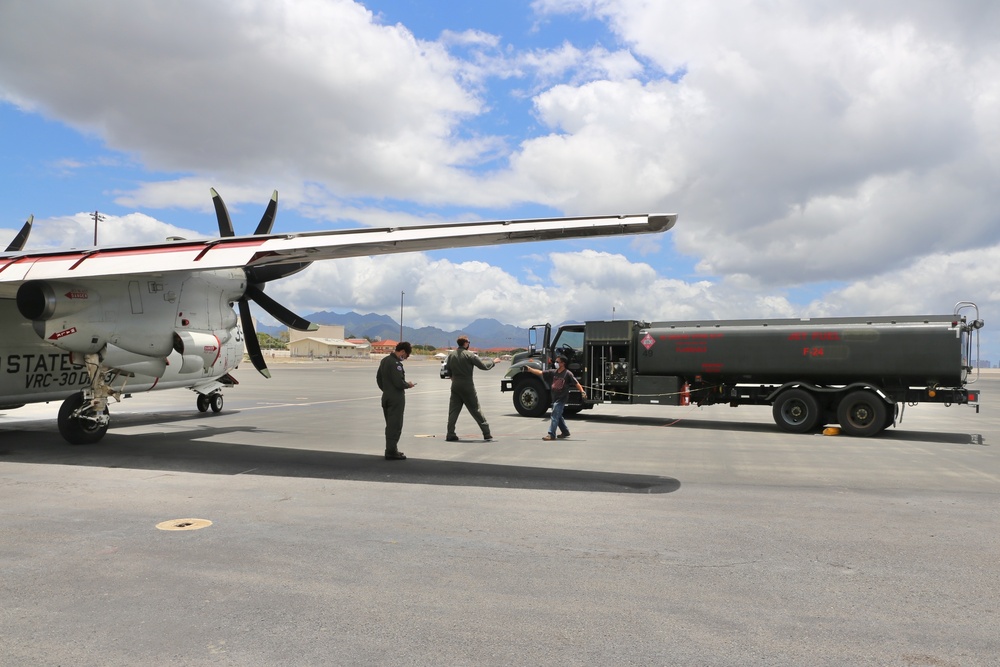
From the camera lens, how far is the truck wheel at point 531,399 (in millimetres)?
19219

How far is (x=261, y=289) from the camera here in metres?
14.4

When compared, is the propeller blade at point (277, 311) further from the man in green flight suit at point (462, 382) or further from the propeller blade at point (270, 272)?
the man in green flight suit at point (462, 382)

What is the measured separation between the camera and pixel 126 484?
8680mm

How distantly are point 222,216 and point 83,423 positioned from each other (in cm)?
551

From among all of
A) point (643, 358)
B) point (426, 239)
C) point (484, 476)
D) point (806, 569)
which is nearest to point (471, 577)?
point (806, 569)

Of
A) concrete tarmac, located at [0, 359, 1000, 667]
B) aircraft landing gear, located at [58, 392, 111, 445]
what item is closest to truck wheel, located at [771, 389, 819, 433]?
concrete tarmac, located at [0, 359, 1000, 667]

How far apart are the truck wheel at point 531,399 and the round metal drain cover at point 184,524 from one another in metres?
13.1

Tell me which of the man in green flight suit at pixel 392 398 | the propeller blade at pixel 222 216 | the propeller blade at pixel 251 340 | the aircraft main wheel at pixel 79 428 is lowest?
the aircraft main wheel at pixel 79 428

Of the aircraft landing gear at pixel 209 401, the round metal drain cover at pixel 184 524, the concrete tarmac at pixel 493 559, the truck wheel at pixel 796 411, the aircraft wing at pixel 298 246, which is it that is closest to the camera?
the concrete tarmac at pixel 493 559

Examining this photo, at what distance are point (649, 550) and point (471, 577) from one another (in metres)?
1.69

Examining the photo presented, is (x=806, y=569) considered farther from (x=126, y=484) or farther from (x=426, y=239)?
(x=126, y=484)

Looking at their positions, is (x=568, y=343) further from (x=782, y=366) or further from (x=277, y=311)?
(x=277, y=311)

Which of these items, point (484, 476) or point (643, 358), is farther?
point (643, 358)

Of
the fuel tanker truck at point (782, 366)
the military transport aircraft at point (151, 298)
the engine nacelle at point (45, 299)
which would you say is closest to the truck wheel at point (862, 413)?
the fuel tanker truck at point (782, 366)
